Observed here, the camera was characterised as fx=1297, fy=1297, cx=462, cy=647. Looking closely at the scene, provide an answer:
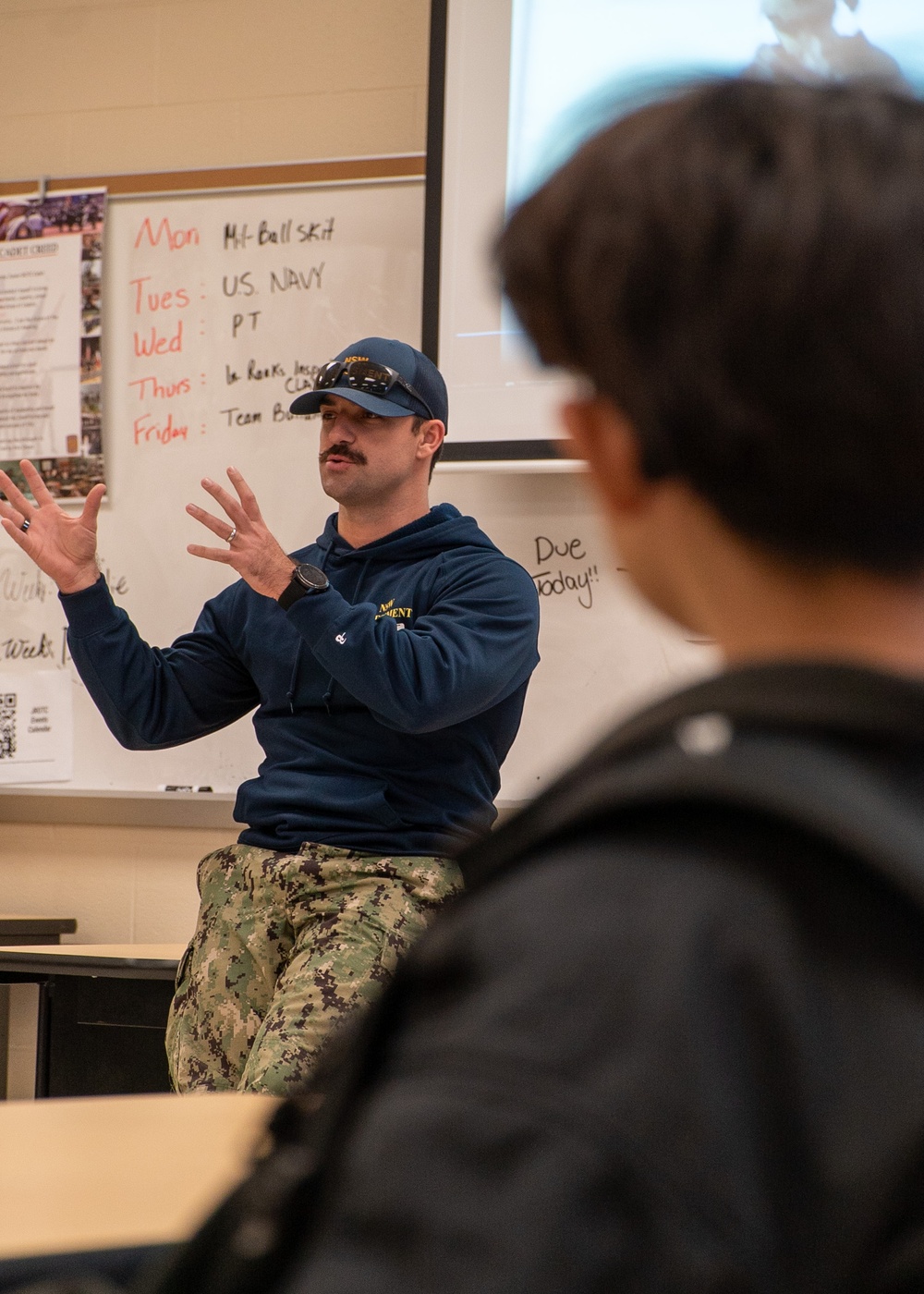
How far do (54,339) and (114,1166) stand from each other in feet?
7.98

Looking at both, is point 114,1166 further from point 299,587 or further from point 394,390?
point 394,390

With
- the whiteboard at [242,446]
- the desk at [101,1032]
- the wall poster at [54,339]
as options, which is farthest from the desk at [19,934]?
the wall poster at [54,339]

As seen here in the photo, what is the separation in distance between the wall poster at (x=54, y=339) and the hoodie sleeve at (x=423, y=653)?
1.33 m

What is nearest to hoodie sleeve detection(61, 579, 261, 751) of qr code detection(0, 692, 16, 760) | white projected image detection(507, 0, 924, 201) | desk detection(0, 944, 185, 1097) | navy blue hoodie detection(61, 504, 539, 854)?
navy blue hoodie detection(61, 504, 539, 854)

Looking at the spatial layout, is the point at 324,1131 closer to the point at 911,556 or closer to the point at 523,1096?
the point at 523,1096

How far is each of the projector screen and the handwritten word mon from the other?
24.2 inches

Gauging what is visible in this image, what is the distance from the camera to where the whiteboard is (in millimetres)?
2666

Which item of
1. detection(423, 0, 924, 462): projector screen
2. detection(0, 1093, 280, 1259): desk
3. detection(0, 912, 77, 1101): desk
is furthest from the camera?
detection(0, 912, 77, 1101): desk

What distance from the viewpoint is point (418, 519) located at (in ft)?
6.86

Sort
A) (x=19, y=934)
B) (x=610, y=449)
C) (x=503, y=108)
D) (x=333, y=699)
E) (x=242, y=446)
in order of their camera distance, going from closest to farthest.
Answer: (x=610, y=449) → (x=333, y=699) → (x=503, y=108) → (x=19, y=934) → (x=242, y=446)

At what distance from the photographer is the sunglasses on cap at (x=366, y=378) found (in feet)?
7.03

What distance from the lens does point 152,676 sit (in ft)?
7.06

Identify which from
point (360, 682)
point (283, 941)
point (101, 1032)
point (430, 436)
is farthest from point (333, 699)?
point (101, 1032)

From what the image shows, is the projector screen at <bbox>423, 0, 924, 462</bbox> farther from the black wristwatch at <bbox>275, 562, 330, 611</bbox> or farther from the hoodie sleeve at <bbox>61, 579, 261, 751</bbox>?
the black wristwatch at <bbox>275, 562, 330, 611</bbox>
